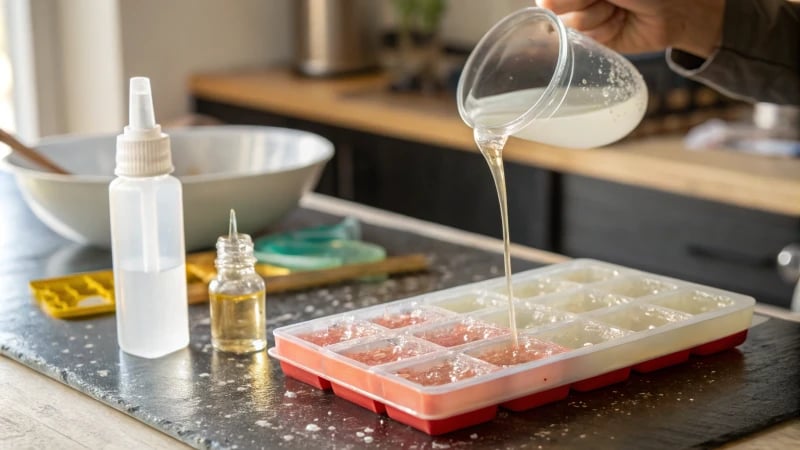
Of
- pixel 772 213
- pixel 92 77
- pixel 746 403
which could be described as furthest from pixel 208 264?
pixel 92 77

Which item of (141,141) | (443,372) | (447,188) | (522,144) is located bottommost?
(447,188)

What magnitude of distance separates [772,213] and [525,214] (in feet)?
1.82

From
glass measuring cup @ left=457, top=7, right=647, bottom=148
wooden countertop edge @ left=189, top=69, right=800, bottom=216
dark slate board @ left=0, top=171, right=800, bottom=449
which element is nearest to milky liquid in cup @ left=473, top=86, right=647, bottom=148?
glass measuring cup @ left=457, top=7, right=647, bottom=148

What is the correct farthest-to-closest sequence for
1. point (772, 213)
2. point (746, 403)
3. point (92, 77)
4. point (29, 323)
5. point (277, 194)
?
point (92, 77) < point (772, 213) < point (277, 194) < point (29, 323) < point (746, 403)

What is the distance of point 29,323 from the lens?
134 centimetres

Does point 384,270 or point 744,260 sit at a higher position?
point 384,270

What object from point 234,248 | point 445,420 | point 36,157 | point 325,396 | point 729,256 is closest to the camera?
point 445,420

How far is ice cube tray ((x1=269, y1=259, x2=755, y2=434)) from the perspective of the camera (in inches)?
40.8

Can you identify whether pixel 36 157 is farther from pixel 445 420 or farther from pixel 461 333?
pixel 445 420

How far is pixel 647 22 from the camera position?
1.57 meters

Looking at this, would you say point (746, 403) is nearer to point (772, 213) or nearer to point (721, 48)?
point (721, 48)

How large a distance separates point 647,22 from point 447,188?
113 centimetres

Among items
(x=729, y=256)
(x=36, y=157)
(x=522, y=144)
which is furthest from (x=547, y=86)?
(x=522, y=144)

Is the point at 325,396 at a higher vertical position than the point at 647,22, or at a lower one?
lower
